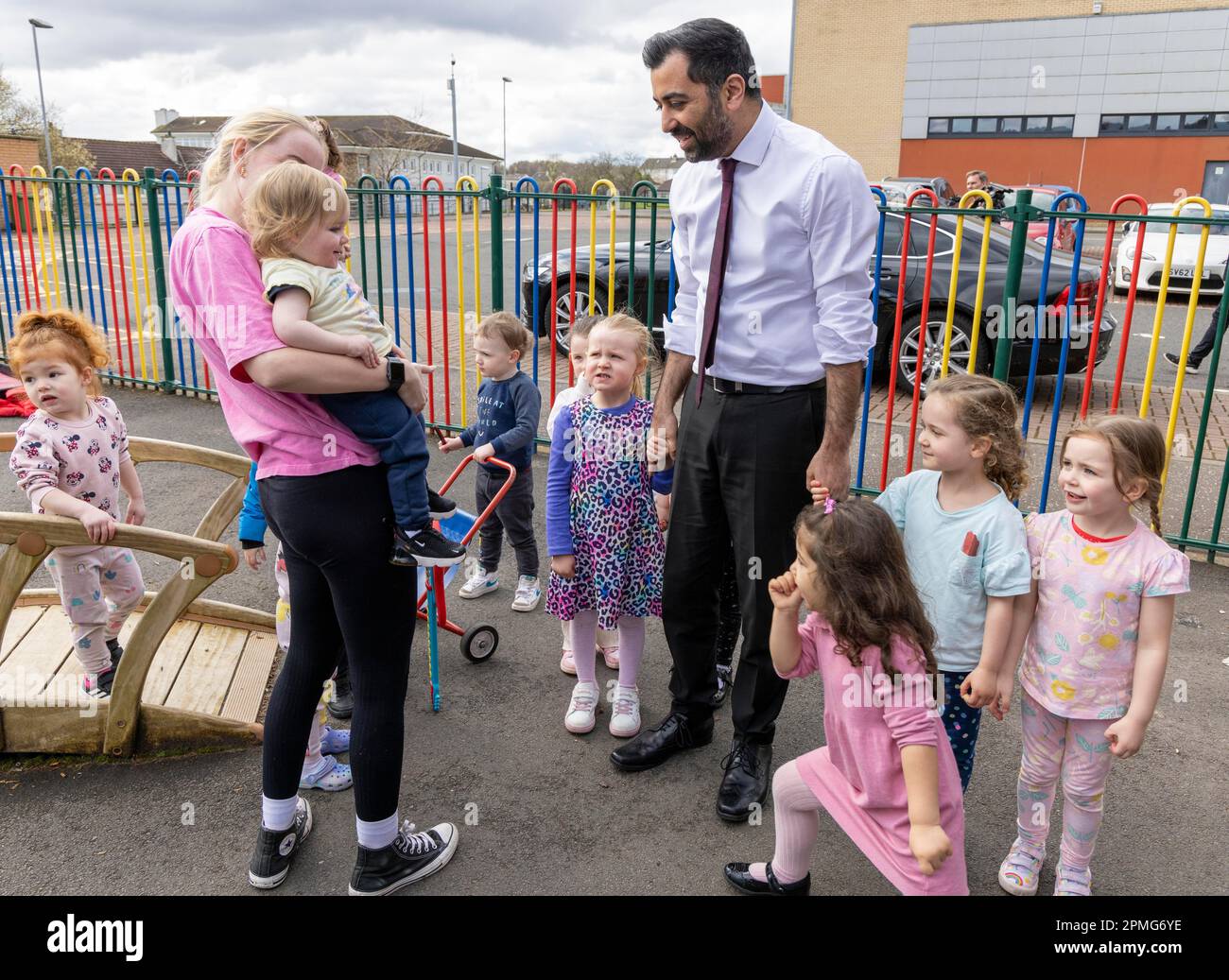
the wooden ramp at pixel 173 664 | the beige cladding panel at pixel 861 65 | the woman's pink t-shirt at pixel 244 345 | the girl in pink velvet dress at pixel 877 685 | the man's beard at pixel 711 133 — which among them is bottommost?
the wooden ramp at pixel 173 664

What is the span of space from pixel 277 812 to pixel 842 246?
2170 mm

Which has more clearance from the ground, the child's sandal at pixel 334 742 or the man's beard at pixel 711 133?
the man's beard at pixel 711 133

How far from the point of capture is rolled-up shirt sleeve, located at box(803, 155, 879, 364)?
2639 millimetres

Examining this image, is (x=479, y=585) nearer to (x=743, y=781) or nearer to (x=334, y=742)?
(x=334, y=742)

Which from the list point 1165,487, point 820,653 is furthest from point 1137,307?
point 820,653

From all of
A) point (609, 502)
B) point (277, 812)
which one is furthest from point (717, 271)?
point (277, 812)

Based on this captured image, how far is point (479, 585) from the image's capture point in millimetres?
4660

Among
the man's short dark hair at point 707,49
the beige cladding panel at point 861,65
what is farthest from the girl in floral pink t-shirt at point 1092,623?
the beige cladding panel at point 861,65

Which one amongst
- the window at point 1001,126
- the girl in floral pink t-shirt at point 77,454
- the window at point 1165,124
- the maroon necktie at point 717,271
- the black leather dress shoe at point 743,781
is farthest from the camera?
the window at point 1001,126

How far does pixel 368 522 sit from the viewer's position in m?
2.27

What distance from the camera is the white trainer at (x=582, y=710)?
3.47 meters

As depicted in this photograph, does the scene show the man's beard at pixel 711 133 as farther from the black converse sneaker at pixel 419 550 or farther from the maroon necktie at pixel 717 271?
the black converse sneaker at pixel 419 550

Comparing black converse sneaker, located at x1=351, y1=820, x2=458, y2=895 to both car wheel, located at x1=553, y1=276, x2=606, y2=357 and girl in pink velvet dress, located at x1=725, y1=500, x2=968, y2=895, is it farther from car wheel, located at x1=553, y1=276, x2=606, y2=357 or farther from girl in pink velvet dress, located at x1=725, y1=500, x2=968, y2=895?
car wheel, located at x1=553, y1=276, x2=606, y2=357

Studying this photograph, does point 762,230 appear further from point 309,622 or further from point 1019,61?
point 1019,61
